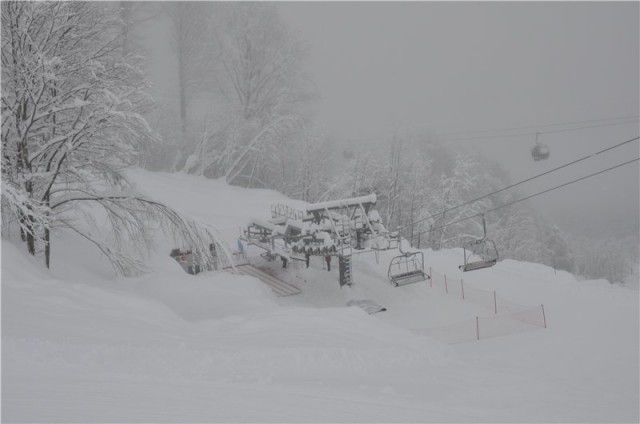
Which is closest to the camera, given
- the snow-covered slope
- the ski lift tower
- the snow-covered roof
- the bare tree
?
the snow-covered slope

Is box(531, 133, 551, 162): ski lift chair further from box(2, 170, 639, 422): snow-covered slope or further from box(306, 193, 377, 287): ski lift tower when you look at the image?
box(306, 193, 377, 287): ski lift tower

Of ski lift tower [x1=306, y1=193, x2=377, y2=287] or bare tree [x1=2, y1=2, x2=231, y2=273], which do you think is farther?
ski lift tower [x1=306, y1=193, x2=377, y2=287]

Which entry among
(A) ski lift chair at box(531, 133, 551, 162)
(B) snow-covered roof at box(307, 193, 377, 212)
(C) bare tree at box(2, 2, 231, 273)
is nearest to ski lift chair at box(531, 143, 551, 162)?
(A) ski lift chair at box(531, 133, 551, 162)

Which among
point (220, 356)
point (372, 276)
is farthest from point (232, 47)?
point (220, 356)

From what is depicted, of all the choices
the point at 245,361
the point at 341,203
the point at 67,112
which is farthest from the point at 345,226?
the point at 245,361

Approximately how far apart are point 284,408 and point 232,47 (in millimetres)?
32928

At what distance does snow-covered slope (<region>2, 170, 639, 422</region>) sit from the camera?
4586 millimetres

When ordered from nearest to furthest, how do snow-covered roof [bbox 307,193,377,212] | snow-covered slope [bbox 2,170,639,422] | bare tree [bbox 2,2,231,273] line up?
snow-covered slope [bbox 2,170,639,422] < bare tree [bbox 2,2,231,273] < snow-covered roof [bbox 307,193,377,212]

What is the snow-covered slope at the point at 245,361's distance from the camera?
459 cm

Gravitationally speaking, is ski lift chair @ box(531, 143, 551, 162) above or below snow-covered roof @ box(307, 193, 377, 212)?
above

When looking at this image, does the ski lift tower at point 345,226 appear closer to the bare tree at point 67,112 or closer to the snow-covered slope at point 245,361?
the snow-covered slope at point 245,361

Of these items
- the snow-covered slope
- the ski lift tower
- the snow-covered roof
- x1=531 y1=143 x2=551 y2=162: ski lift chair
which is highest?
x1=531 y1=143 x2=551 y2=162: ski lift chair

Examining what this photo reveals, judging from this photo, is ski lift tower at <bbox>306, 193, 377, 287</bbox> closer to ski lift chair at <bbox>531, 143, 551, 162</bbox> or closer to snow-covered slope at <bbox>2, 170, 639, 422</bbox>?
snow-covered slope at <bbox>2, 170, 639, 422</bbox>

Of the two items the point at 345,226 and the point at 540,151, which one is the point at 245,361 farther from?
the point at 540,151
